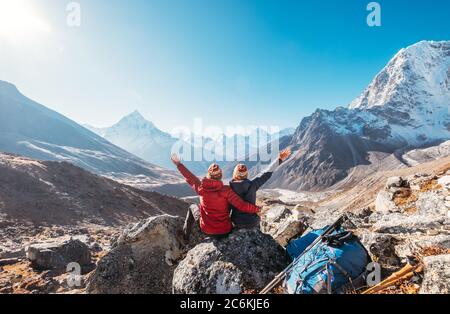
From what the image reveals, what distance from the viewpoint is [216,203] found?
321 inches

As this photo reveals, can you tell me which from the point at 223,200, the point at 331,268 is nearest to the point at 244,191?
the point at 223,200

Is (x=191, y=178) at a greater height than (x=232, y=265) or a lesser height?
greater

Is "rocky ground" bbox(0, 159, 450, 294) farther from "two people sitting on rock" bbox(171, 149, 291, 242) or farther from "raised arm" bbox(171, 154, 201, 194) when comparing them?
"raised arm" bbox(171, 154, 201, 194)

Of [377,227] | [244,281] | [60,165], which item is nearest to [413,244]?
[377,227]

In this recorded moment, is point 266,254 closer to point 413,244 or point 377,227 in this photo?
point 413,244

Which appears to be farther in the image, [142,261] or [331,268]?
[142,261]

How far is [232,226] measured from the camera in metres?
8.86

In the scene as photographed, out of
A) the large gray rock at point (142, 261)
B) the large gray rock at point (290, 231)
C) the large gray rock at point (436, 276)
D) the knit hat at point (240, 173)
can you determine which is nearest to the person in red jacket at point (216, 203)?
the knit hat at point (240, 173)

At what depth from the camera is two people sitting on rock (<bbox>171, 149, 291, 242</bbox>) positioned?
8078 millimetres

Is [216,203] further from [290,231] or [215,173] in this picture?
[290,231]

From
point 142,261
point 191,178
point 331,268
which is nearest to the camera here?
point 331,268

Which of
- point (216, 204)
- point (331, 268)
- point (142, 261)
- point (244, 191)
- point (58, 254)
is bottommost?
point (58, 254)

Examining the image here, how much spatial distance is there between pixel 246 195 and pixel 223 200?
0.77m
